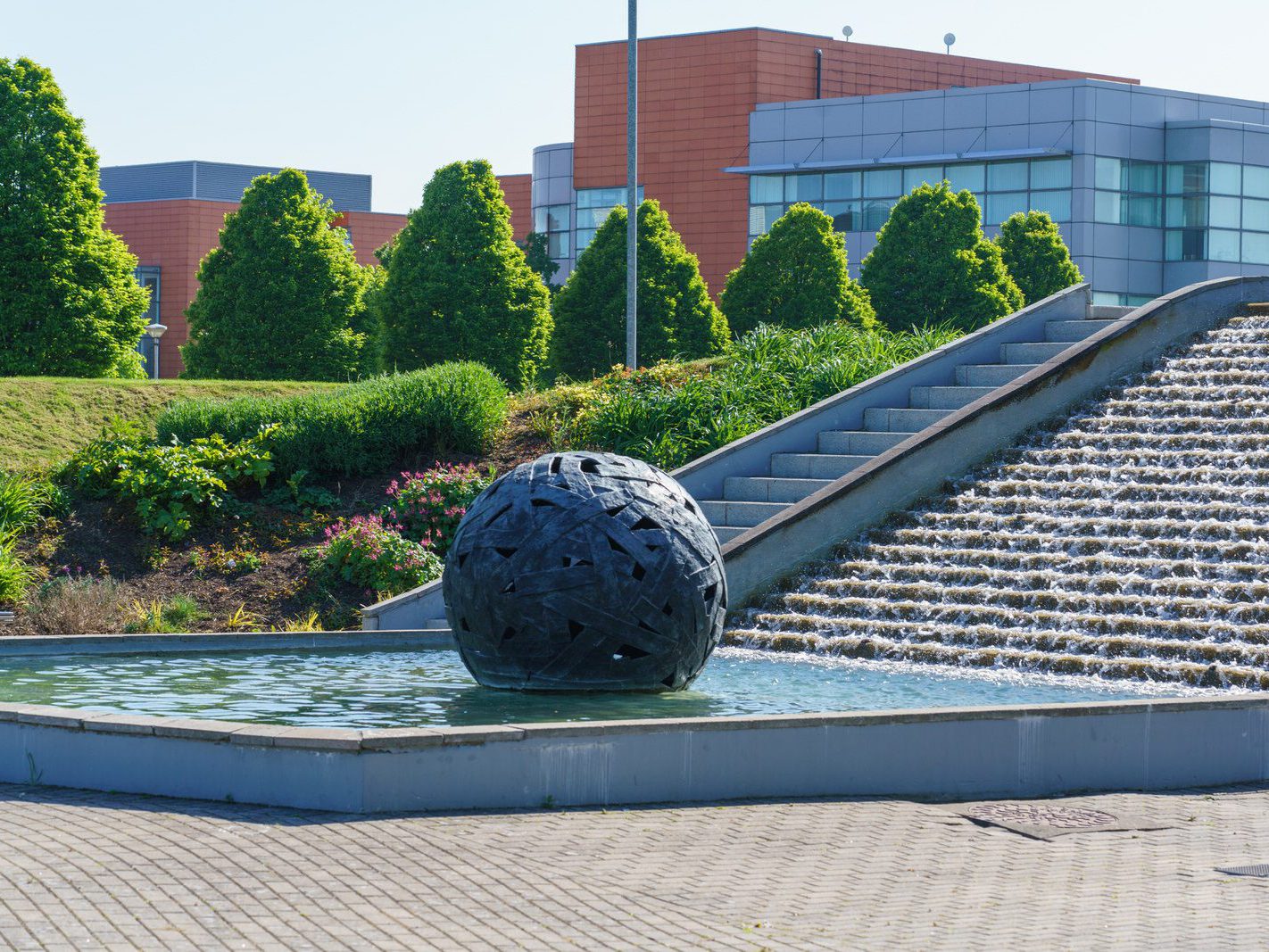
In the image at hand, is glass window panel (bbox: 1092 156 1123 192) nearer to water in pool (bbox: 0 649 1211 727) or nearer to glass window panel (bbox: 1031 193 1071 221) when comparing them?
glass window panel (bbox: 1031 193 1071 221)

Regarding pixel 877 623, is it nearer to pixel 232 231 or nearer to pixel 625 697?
pixel 625 697

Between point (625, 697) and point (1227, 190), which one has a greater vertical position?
point (1227, 190)

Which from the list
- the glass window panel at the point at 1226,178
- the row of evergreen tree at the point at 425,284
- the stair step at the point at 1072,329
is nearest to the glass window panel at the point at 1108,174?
the glass window panel at the point at 1226,178

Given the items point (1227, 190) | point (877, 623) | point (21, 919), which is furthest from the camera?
point (1227, 190)

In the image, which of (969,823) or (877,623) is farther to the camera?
(877,623)

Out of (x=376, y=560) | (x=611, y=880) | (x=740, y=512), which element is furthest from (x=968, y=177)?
(x=611, y=880)

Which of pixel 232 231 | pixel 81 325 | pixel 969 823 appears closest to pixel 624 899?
pixel 969 823

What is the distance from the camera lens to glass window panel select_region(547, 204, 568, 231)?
74.7 m

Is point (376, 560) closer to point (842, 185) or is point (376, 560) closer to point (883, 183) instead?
point (883, 183)

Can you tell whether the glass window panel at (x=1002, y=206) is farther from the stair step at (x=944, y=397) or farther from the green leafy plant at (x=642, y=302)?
the stair step at (x=944, y=397)

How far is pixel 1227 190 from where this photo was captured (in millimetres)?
58719

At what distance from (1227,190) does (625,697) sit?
5275 centimetres

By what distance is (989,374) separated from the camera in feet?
68.7

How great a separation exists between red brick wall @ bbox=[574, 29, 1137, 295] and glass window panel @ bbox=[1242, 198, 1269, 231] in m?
19.1
